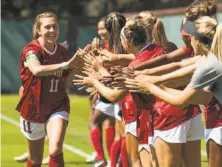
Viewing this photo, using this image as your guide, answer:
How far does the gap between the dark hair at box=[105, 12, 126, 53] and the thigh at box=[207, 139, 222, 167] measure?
2.17 m

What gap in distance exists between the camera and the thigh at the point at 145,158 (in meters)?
10.0

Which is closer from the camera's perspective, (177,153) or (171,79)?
(171,79)

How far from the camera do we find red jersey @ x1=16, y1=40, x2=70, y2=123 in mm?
11211

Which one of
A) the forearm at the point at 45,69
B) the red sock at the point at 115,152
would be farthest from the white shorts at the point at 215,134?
the red sock at the point at 115,152

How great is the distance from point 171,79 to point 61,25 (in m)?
26.0

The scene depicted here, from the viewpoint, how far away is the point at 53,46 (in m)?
11.4

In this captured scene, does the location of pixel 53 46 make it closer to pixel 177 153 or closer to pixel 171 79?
pixel 177 153

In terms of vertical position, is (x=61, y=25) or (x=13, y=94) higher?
→ (x=61, y=25)

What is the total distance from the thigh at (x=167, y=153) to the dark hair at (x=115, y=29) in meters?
1.76

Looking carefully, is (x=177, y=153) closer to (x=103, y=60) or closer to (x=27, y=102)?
(x=103, y=60)

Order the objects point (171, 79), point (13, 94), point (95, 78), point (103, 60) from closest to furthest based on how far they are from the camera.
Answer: point (171, 79), point (95, 78), point (103, 60), point (13, 94)

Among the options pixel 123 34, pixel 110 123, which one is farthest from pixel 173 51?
pixel 110 123

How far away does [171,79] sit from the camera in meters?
8.13

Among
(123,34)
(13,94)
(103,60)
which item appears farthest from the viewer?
(13,94)
